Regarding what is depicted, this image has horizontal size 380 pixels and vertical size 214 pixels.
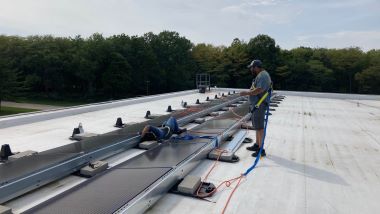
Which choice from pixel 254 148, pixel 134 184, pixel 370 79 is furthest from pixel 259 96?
pixel 370 79

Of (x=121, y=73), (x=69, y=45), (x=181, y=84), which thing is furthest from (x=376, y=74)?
(x=69, y=45)

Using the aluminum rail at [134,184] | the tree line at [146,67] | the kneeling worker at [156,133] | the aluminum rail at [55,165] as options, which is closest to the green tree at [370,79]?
the tree line at [146,67]

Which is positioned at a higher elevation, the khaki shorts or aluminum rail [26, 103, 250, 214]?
the khaki shorts

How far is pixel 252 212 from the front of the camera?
2367 mm

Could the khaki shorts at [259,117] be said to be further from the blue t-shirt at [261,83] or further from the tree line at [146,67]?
the tree line at [146,67]

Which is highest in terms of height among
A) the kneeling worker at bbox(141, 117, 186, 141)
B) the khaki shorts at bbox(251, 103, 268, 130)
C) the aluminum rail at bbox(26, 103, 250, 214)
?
the khaki shorts at bbox(251, 103, 268, 130)

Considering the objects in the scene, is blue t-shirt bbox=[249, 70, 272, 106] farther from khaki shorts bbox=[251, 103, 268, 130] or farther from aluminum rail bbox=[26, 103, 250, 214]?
aluminum rail bbox=[26, 103, 250, 214]

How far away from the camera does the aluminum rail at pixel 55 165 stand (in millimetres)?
2361

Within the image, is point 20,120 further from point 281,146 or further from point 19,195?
point 281,146

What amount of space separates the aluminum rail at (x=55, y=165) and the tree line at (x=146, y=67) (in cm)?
3188

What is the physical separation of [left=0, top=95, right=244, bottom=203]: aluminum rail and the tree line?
31.9 metres

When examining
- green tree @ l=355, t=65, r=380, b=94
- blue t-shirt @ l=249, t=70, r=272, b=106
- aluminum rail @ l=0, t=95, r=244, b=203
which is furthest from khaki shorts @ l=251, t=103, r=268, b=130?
green tree @ l=355, t=65, r=380, b=94

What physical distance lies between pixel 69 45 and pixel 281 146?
39.0 meters

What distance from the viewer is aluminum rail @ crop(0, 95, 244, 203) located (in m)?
2.36
